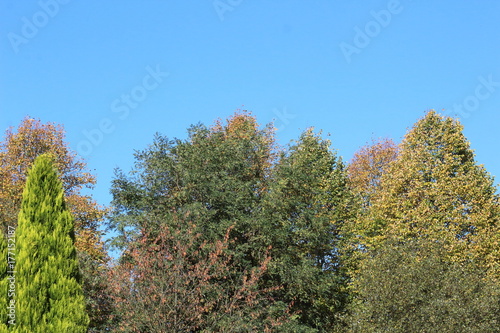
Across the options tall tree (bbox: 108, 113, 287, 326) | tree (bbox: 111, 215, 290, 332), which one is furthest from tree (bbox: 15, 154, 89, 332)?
tall tree (bbox: 108, 113, 287, 326)

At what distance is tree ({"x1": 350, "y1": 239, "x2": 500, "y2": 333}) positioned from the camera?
23.5 m

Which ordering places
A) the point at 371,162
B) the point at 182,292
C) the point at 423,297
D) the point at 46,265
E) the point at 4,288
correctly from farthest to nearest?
the point at 371,162
the point at 423,297
the point at 182,292
the point at 46,265
the point at 4,288

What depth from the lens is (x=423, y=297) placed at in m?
24.3

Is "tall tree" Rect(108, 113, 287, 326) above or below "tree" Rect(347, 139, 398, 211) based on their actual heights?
below

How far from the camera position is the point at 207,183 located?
29266 millimetres

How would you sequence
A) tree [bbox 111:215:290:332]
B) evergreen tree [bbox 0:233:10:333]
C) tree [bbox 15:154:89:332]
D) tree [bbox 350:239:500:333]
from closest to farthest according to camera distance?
evergreen tree [bbox 0:233:10:333] → tree [bbox 15:154:89:332] → tree [bbox 111:215:290:332] → tree [bbox 350:239:500:333]

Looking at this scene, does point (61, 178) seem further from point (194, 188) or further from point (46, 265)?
point (46, 265)

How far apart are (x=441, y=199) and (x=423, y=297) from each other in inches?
334

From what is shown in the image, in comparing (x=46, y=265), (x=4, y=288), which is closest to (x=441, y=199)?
(x=46, y=265)

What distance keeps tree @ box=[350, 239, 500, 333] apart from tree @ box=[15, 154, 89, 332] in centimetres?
1380

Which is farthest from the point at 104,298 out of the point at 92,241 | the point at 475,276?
the point at 475,276

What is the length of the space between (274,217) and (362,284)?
6.03 m

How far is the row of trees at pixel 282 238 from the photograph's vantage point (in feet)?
79.3

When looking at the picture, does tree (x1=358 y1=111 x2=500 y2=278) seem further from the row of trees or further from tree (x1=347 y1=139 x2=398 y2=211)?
tree (x1=347 y1=139 x2=398 y2=211)
